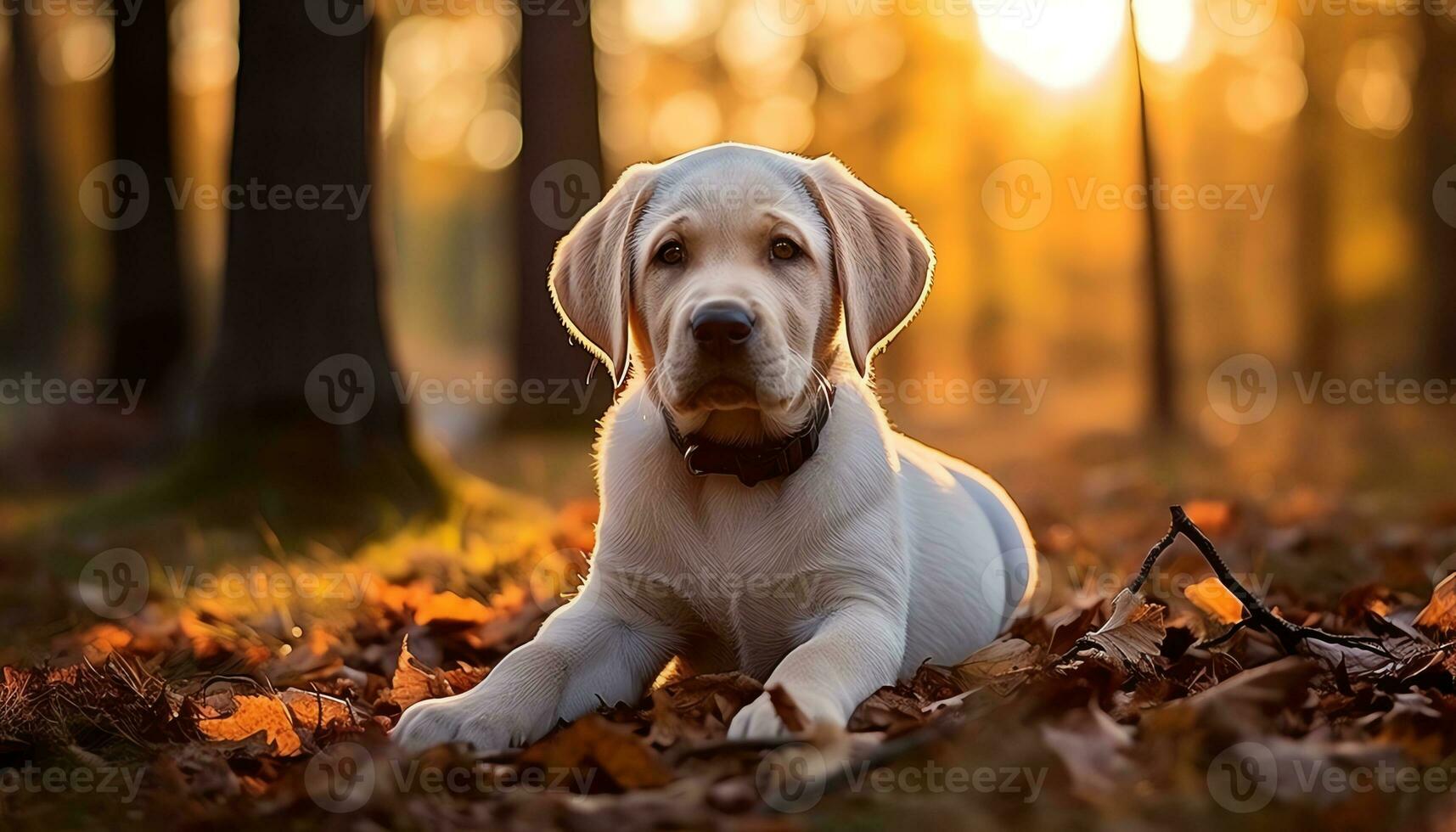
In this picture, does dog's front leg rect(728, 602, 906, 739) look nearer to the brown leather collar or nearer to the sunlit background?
the brown leather collar

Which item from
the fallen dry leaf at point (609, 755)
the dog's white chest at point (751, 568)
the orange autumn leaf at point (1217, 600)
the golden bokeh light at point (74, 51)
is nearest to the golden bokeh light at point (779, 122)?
the golden bokeh light at point (74, 51)

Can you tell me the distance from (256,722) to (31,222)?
22808 mm

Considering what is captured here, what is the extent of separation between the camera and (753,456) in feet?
11.6

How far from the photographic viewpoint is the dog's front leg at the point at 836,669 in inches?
113

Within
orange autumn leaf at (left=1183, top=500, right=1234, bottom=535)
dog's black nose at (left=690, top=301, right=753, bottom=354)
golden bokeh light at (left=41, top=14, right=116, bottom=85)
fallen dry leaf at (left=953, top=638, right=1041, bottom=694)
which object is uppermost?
golden bokeh light at (left=41, top=14, right=116, bottom=85)

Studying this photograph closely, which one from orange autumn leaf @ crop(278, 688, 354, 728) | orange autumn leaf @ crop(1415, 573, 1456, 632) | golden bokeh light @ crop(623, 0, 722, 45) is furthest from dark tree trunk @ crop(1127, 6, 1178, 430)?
orange autumn leaf @ crop(278, 688, 354, 728)

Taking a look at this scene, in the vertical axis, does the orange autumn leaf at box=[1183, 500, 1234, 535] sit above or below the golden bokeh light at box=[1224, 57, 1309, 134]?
below

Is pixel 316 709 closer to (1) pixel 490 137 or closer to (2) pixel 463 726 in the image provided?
(2) pixel 463 726

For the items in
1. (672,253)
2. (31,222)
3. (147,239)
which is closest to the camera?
(672,253)

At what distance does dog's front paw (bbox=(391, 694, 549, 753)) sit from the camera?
3084mm

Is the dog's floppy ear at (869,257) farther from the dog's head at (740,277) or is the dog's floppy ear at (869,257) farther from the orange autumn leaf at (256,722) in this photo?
the orange autumn leaf at (256,722)

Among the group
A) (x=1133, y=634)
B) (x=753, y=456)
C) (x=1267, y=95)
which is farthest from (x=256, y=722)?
(x=1267, y=95)

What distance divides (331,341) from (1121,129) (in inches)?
472

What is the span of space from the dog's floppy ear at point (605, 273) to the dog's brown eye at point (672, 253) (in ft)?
0.50
